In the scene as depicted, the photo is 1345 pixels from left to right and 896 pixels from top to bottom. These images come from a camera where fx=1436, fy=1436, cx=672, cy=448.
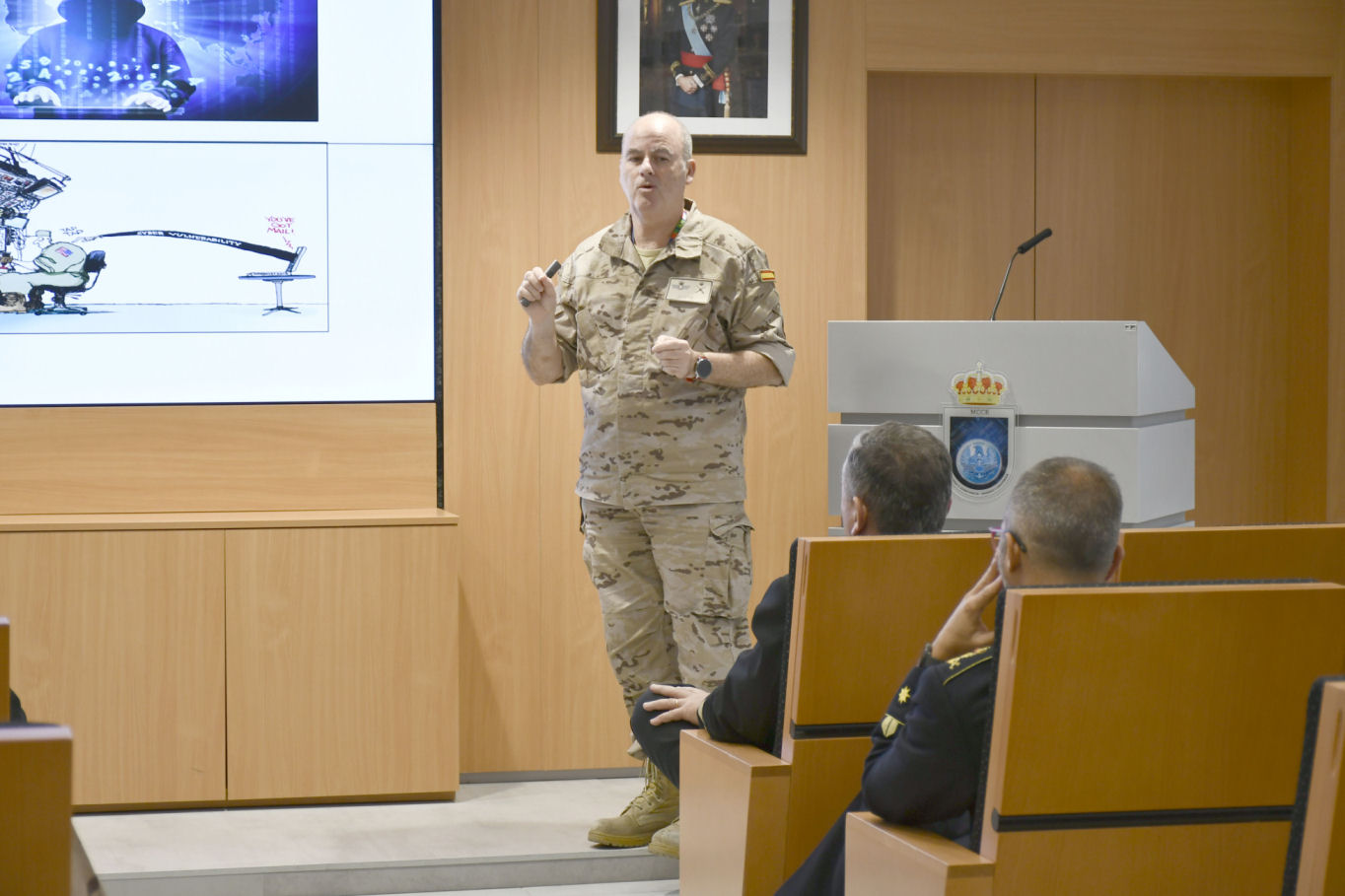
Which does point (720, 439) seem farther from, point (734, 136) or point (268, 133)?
point (268, 133)

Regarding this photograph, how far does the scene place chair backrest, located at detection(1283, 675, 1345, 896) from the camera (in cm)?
120

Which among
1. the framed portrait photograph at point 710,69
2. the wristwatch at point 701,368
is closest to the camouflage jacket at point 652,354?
the wristwatch at point 701,368

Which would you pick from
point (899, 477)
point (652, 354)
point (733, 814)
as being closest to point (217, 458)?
point (652, 354)

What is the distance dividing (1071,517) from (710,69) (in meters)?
2.80

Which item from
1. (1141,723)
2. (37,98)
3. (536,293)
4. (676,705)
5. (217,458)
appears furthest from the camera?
(217,458)

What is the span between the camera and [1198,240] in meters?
4.74

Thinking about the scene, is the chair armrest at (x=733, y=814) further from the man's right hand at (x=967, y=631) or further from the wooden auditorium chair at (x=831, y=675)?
the man's right hand at (x=967, y=631)

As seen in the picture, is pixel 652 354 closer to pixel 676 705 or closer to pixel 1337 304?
pixel 676 705

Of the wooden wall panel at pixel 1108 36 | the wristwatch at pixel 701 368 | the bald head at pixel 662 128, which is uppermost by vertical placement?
the wooden wall panel at pixel 1108 36

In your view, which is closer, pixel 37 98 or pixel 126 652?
pixel 126 652

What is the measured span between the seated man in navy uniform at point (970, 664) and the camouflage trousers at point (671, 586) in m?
1.55

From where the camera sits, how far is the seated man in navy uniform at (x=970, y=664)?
1652 mm

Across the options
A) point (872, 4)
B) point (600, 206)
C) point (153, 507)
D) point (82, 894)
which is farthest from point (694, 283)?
point (82, 894)

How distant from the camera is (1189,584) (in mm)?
1579
